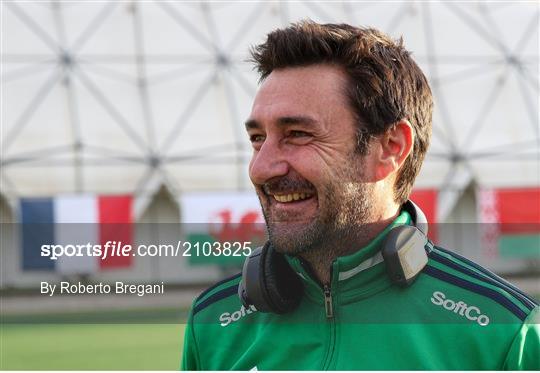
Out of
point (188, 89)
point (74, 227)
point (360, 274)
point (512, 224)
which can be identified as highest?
point (188, 89)

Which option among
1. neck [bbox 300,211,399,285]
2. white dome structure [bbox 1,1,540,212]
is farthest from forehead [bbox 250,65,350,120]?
white dome structure [bbox 1,1,540,212]

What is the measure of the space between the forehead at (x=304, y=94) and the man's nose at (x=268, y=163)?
0.07 metres

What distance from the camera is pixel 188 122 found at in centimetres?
1923

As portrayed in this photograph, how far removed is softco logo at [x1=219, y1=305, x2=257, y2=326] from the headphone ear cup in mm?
120

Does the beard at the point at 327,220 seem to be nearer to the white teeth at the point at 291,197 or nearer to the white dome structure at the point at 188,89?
the white teeth at the point at 291,197

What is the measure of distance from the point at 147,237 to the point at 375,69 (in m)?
15.4

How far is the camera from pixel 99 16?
63.4ft

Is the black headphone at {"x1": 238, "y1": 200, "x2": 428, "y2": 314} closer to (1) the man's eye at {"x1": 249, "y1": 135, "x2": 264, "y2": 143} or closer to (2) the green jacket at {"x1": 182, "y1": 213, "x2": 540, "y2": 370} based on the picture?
(2) the green jacket at {"x1": 182, "y1": 213, "x2": 540, "y2": 370}

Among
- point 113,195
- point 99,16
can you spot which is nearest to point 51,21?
point 99,16

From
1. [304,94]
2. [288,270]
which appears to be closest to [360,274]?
[288,270]

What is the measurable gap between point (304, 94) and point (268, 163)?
0.63 ft

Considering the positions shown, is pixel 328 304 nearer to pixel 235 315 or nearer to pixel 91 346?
pixel 235 315

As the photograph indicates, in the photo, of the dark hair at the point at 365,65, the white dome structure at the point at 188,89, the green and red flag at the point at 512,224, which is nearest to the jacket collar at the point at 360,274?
the dark hair at the point at 365,65

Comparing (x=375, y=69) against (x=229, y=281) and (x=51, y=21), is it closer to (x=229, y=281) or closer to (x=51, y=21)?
(x=229, y=281)
